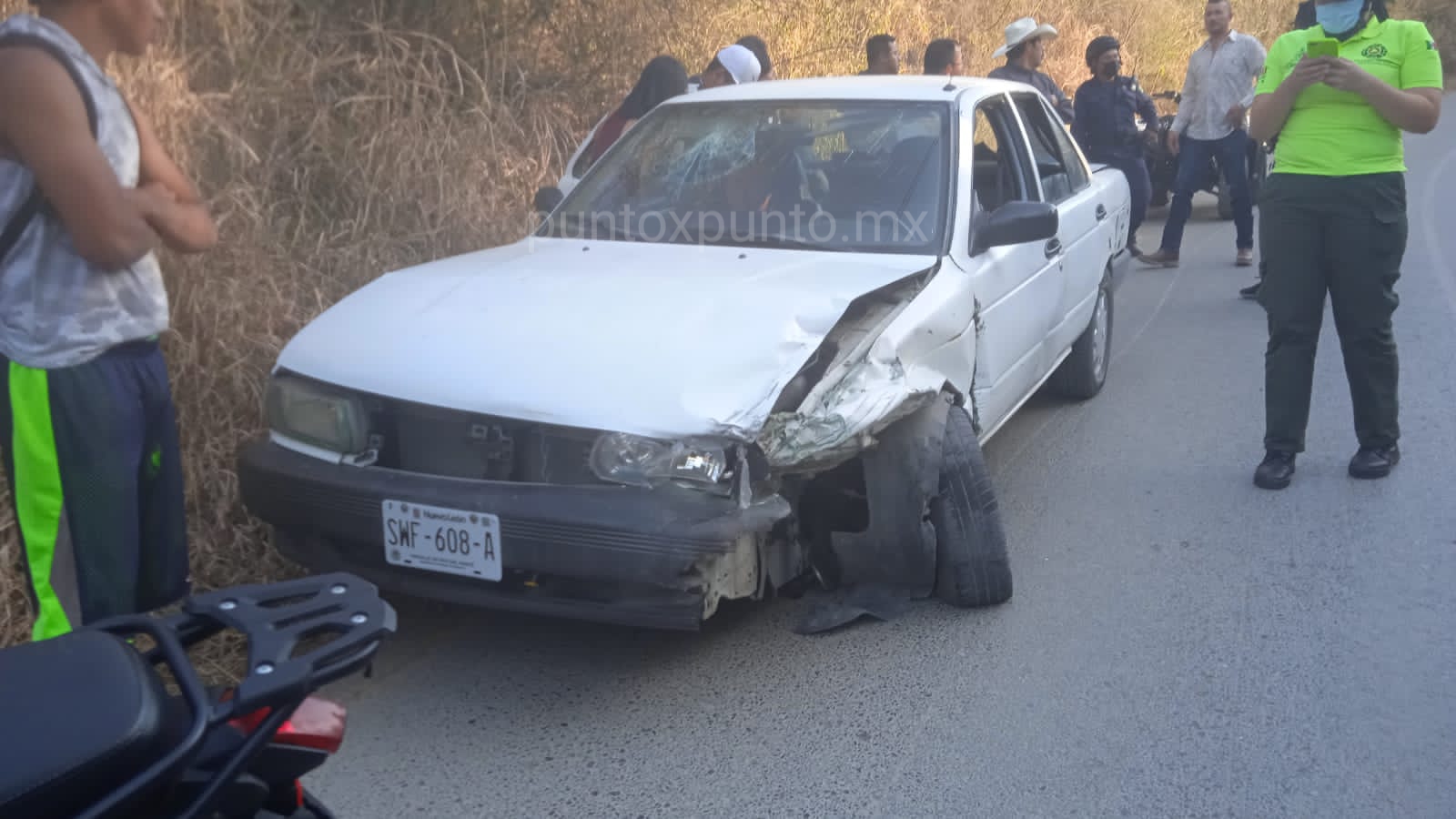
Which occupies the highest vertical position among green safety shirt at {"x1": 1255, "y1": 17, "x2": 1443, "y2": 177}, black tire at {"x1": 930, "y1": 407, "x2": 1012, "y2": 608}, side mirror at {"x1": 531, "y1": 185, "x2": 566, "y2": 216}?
green safety shirt at {"x1": 1255, "y1": 17, "x2": 1443, "y2": 177}

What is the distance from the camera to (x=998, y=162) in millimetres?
5250

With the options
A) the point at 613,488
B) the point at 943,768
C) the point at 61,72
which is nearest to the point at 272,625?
the point at 61,72

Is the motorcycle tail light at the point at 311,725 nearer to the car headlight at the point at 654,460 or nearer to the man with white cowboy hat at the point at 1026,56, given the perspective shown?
the car headlight at the point at 654,460

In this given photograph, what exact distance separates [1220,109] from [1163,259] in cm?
125

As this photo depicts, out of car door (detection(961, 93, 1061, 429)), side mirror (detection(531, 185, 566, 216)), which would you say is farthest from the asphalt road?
side mirror (detection(531, 185, 566, 216))

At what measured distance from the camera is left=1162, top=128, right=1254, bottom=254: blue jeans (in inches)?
365

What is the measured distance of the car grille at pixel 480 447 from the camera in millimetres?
3418

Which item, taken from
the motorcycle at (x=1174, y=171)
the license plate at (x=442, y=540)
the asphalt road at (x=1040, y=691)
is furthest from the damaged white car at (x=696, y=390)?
the motorcycle at (x=1174, y=171)

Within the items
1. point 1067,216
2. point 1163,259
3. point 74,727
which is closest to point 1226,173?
point 1163,259

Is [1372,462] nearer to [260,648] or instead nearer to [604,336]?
[604,336]

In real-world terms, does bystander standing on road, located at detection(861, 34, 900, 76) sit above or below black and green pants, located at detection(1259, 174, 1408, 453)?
above

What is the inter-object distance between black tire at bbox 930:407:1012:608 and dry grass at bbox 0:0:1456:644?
2165 mm

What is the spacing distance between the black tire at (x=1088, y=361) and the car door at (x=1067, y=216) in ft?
0.58

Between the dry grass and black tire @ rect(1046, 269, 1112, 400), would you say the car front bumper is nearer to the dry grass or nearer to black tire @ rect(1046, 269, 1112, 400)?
the dry grass
